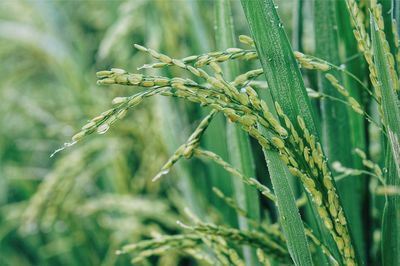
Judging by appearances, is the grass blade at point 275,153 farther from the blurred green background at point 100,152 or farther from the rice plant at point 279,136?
the blurred green background at point 100,152

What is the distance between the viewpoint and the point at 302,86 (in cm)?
60

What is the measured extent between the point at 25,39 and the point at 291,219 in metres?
1.22

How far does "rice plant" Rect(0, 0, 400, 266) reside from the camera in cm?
55

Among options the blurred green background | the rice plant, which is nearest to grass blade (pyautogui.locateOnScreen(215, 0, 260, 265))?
the rice plant

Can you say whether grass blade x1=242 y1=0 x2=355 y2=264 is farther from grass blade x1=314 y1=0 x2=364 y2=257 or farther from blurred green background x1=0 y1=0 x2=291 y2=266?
blurred green background x1=0 y1=0 x2=291 y2=266

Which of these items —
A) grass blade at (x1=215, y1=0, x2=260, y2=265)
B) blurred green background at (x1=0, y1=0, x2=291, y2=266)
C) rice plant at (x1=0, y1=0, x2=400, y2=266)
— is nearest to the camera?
rice plant at (x1=0, y1=0, x2=400, y2=266)

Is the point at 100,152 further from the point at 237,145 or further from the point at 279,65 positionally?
the point at 279,65

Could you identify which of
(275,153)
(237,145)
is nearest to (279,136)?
(275,153)

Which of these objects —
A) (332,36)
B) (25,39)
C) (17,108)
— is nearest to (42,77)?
(17,108)

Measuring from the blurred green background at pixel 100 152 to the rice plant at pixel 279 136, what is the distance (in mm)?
10

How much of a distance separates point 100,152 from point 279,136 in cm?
105

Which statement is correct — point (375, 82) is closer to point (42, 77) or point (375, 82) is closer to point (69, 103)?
Result: point (69, 103)

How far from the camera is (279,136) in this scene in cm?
56

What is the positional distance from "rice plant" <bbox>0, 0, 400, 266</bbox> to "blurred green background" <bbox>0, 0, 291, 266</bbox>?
0.01m
